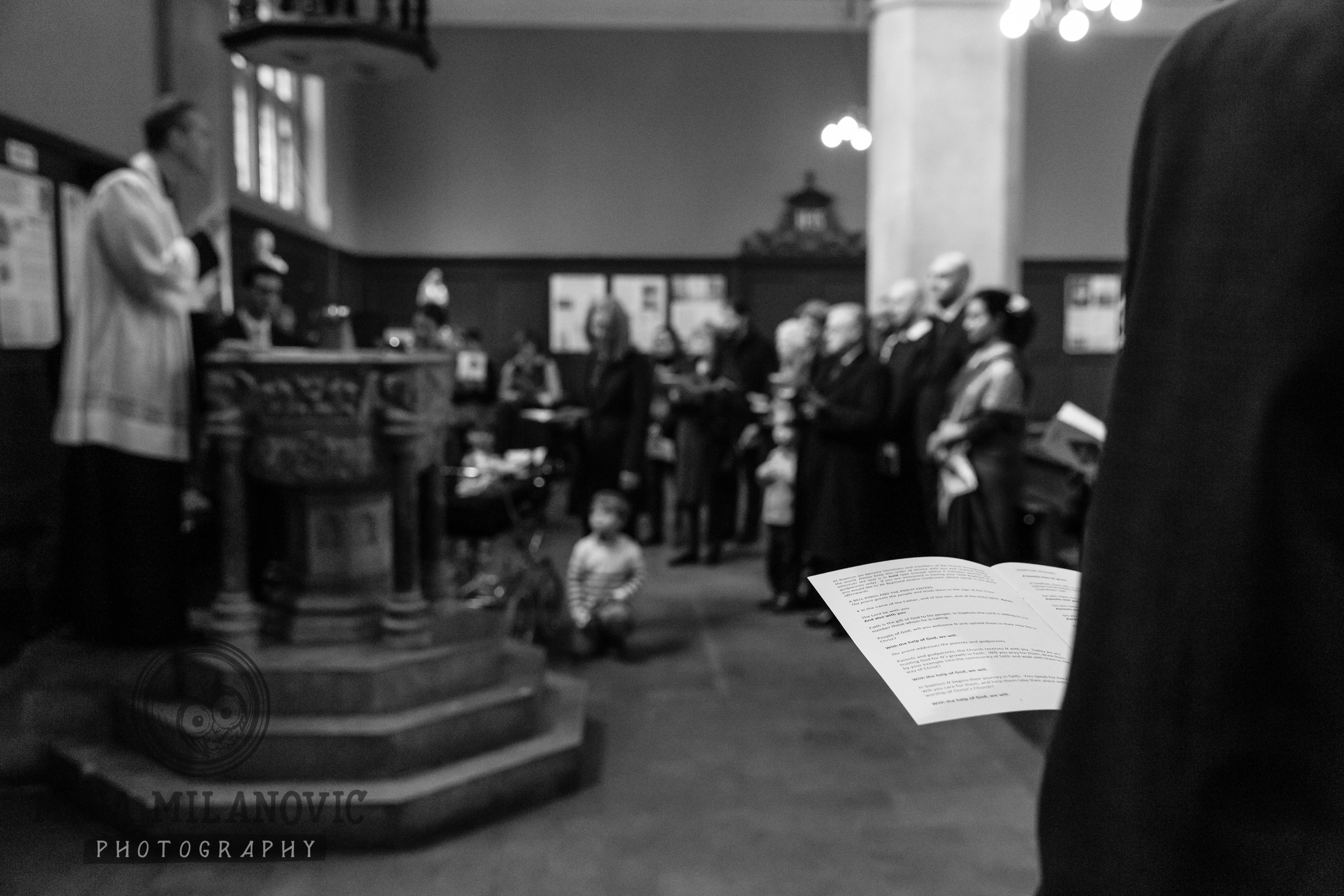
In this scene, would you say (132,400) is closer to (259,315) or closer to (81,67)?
(259,315)

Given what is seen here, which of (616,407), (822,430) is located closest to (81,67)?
(616,407)

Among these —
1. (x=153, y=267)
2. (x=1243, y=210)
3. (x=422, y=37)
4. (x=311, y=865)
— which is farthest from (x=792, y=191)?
(x=1243, y=210)

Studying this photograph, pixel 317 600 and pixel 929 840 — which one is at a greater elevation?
pixel 317 600

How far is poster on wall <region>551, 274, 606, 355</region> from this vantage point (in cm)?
1438

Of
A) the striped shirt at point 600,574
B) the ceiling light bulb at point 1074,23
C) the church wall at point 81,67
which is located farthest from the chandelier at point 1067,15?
the church wall at point 81,67

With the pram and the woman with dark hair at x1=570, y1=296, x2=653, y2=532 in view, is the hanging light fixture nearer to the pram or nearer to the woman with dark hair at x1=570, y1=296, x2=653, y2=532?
the woman with dark hair at x1=570, y1=296, x2=653, y2=532

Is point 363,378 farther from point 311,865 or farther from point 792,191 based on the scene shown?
point 792,191

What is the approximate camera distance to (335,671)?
12.3 ft

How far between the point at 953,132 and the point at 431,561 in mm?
4974

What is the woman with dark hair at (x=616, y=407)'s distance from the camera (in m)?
6.75

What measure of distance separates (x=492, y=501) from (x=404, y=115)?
9.81m

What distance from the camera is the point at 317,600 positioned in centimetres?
410

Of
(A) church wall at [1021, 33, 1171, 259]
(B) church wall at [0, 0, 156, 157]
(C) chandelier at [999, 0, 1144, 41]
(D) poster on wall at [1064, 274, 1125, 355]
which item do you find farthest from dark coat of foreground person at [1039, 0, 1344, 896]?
(D) poster on wall at [1064, 274, 1125, 355]

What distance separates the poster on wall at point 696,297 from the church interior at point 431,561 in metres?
3.78
